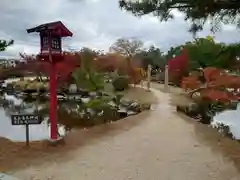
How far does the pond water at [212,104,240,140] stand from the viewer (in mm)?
11073

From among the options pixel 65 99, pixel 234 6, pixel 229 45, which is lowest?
pixel 65 99

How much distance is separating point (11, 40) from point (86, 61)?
187 inches

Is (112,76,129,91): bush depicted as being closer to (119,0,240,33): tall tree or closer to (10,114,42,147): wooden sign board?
(10,114,42,147): wooden sign board

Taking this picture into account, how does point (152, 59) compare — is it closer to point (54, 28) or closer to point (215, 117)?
point (215, 117)

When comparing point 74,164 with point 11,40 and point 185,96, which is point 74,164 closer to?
point 11,40

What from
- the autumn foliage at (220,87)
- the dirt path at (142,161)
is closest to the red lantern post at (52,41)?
the dirt path at (142,161)

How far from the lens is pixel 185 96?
17359 mm

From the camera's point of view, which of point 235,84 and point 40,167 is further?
point 235,84

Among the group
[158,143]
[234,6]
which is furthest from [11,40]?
[234,6]

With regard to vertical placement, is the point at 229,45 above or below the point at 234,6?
below

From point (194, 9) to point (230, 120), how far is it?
9.86m

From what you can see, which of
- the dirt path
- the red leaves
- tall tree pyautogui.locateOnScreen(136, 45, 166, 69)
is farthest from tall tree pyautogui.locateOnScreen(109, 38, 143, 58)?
the dirt path

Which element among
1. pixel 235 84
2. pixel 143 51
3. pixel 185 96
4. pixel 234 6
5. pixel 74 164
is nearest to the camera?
pixel 234 6

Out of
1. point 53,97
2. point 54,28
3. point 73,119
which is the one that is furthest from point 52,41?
point 73,119
